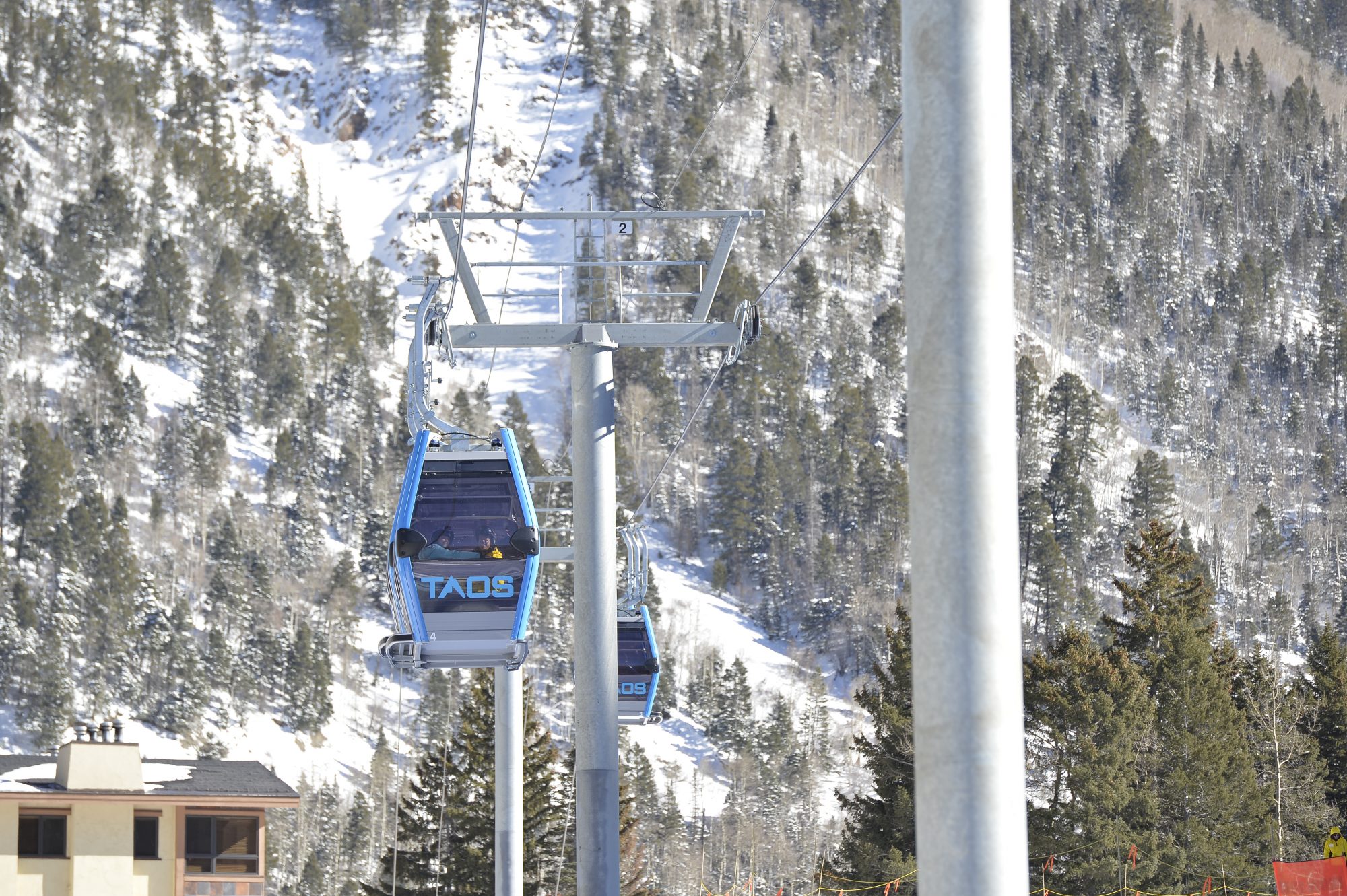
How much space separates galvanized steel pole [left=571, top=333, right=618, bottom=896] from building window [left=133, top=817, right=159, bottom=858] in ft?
57.2

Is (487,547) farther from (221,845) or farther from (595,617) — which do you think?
A: (221,845)

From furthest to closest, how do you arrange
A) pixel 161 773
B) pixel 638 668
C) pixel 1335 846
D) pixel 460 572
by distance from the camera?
pixel 161 773
pixel 638 668
pixel 1335 846
pixel 460 572

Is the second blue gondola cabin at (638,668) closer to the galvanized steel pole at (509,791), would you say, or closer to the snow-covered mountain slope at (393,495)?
the galvanized steel pole at (509,791)

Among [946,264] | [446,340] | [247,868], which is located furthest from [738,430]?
[946,264]

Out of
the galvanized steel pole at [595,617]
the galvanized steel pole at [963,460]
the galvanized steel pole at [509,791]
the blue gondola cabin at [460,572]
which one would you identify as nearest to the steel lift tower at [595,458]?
the galvanized steel pole at [595,617]

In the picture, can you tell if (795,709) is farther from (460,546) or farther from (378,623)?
(460,546)

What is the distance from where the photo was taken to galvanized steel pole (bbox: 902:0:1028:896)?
395 centimetres

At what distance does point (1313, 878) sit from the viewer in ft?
63.4

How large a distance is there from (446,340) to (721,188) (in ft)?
610

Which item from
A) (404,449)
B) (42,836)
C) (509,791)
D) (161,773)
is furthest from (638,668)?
(404,449)

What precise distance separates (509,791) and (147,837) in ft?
44.0

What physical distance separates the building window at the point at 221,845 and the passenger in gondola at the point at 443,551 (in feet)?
55.3

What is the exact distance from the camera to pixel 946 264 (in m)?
4.05

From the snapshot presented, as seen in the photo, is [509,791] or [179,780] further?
[179,780]
